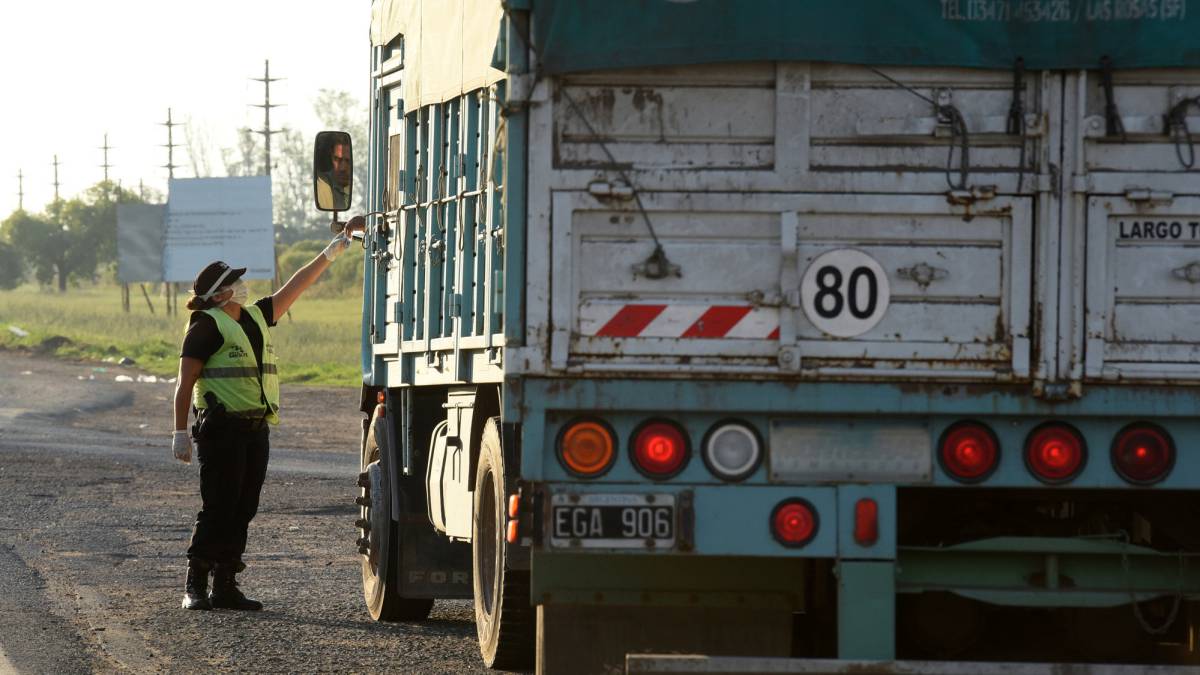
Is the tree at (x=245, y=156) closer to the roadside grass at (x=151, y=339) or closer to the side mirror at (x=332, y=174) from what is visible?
the roadside grass at (x=151, y=339)

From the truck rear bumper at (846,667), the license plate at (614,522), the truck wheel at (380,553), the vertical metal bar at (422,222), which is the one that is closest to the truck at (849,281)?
the license plate at (614,522)

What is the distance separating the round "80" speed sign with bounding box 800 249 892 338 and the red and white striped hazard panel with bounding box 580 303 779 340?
0.13 meters

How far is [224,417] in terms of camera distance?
10539 mm

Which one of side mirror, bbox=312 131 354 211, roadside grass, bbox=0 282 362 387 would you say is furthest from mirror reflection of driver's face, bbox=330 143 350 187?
roadside grass, bbox=0 282 362 387

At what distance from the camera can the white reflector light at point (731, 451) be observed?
607 cm

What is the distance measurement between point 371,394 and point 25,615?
6.58 ft

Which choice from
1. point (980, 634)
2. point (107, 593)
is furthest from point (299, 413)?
point (980, 634)

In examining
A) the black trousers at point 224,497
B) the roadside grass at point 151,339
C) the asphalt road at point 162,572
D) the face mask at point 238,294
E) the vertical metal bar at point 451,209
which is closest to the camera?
the vertical metal bar at point 451,209

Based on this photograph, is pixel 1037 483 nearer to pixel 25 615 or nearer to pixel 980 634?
pixel 980 634

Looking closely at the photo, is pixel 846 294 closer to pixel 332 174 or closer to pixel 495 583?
pixel 495 583

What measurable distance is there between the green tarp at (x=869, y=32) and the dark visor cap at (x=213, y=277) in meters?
4.87

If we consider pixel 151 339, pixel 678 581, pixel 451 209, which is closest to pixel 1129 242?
pixel 678 581

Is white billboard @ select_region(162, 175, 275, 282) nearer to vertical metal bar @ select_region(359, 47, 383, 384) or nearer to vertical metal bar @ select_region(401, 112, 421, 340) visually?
vertical metal bar @ select_region(359, 47, 383, 384)

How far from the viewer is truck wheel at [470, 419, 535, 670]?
7.36 meters
